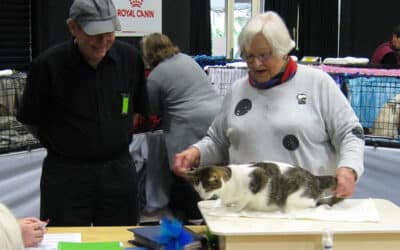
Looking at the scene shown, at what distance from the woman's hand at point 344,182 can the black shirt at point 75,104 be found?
3.12ft

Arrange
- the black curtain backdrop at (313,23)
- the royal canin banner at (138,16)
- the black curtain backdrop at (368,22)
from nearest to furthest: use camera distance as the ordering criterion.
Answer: the royal canin banner at (138,16), the black curtain backdrop at (313,23), the black curtain backdrop at (368,22)

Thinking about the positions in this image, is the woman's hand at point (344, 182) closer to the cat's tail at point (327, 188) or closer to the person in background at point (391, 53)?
the cat's tail at point (327, 188)

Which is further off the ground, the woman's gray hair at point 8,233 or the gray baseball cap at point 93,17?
the gray baseball cap at point 93,17

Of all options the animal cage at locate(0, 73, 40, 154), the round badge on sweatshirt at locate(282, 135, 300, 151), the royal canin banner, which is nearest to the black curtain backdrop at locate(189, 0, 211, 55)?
the royal canin banner

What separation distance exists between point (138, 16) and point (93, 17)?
3966mm

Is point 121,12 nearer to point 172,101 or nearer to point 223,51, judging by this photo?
point 223,51

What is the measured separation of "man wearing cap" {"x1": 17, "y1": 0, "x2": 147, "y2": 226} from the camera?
7.75ft

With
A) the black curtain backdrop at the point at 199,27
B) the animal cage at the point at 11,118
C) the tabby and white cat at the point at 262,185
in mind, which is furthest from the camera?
the black curtain backdrop at the point at 199,27

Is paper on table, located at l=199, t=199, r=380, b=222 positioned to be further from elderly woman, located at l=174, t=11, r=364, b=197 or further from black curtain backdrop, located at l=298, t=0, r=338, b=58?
black curtain backdrop, located at l=298, t=0, r=338, b=58

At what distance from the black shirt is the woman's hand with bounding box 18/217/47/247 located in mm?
507

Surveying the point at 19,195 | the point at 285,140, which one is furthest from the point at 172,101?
the point at 285,140

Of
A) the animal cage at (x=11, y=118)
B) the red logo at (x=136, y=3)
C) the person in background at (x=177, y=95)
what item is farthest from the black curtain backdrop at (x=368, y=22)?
the animal cage at (x=11, y=118)

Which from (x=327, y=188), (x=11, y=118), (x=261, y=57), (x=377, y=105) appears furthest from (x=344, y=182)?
(x=11, y=118)

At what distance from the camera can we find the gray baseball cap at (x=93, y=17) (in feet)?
7.27
